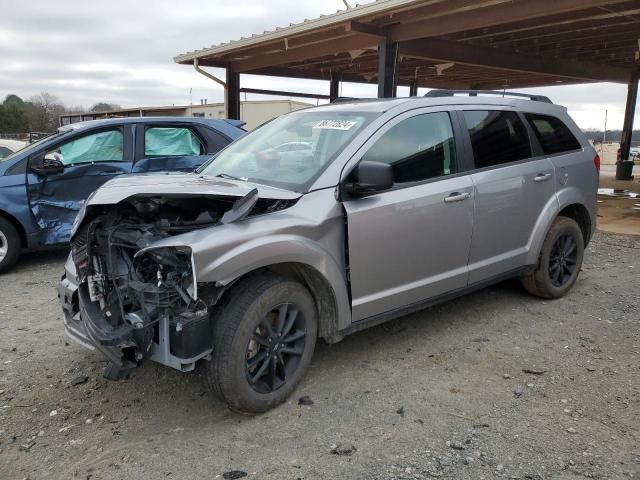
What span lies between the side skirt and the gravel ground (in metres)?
0.34

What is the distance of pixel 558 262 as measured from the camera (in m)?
5.04

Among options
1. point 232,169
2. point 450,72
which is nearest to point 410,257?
point 232,169

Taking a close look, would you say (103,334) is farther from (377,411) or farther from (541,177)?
(541,177)

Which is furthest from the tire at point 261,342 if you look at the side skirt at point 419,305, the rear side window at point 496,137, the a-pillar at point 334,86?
the a-pillar at point 334,86

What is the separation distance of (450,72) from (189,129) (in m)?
11.5

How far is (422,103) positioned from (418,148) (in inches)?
14.3

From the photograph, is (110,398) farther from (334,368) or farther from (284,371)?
(334,368)

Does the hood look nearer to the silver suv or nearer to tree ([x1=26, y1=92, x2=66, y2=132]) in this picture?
the silver suv

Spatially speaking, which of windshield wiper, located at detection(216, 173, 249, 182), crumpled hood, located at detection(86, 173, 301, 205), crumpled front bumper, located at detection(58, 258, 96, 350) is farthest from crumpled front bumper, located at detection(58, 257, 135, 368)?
windshield wiper, located at detection(216, 173, 249, 182)

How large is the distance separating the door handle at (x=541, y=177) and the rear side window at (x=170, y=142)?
4269 mm

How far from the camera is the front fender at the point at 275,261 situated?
275 cm

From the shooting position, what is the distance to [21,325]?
4508 millimetres

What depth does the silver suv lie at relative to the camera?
284cm

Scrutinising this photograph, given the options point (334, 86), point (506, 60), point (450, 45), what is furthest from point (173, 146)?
point (334, 86)
